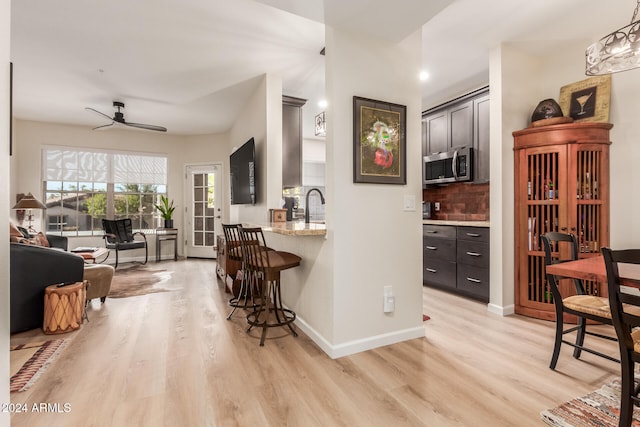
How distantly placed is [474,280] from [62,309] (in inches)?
162

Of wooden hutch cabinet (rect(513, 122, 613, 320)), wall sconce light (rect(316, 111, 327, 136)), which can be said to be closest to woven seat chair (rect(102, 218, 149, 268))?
wall sconce light (rect(316, 111, 327, 136))

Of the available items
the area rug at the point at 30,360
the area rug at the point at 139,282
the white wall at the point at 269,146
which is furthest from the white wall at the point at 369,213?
the area rug at the point at 139,282

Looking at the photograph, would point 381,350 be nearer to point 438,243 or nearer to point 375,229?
point 375,229

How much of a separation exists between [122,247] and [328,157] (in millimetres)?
5227

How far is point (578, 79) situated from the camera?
314cm

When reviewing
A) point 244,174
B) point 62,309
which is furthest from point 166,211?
point 62,309

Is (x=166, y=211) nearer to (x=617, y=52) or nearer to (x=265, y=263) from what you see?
(x=265, y=263)

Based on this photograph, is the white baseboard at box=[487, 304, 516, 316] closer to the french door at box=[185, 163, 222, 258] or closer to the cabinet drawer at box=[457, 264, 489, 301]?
the cabinet drawer at box=[457, 264, 489, 301]

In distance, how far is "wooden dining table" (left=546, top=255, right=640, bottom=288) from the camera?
1399mm

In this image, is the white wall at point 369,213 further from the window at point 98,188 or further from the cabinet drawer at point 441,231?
the window at point 98,188

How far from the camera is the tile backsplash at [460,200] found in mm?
4133

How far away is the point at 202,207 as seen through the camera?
7023 millimetres

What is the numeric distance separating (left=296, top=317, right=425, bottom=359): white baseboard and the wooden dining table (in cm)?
115

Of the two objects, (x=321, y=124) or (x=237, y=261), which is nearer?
(x=237, y=261)
